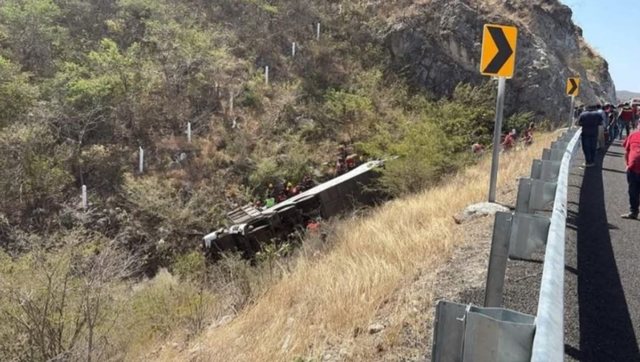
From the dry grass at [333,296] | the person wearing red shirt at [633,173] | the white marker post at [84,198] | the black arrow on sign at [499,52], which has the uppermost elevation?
the black arrow on sign at [499,52]


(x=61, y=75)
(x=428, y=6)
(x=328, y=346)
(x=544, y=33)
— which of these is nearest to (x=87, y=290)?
(x=328, y=346)

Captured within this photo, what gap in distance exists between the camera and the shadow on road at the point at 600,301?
3.57 m

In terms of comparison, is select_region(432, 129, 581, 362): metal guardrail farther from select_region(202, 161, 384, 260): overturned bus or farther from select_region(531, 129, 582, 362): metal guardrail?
select_region(202, 161, 384, 260): overturned bus

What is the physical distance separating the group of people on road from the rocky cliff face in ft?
7.43

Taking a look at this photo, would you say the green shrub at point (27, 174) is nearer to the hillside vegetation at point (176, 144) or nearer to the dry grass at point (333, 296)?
the hillside vegetation at point (176, 144)

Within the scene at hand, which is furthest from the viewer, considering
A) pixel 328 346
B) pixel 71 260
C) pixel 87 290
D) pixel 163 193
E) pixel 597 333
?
pixel 163 193

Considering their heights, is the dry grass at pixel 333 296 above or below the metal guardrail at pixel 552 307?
below

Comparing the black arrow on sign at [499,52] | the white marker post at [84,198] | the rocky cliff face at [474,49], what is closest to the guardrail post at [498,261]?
the black arrow on sign at [499,52]

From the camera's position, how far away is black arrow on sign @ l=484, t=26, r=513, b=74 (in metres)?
8.11

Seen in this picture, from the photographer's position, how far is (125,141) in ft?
63.4

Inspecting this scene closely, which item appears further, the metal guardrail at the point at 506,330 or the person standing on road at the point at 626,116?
the person standing on road at the point at 626,116

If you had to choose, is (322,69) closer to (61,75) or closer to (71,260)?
(61,75)

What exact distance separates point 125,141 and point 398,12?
634 inches

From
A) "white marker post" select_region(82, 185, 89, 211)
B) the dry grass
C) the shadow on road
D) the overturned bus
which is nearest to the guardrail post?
the shadow on road
